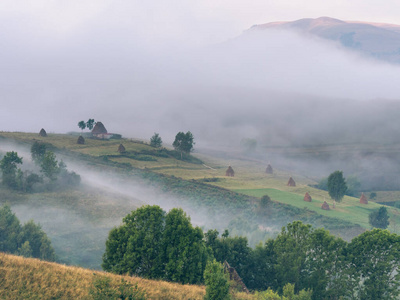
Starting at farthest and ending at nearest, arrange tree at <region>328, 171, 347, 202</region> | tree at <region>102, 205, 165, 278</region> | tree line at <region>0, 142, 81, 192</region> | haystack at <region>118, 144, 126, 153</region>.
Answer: haystack at <region>118, 144, 126, 153</region> → tree at <region>328, 171, 347, 202</region> → tree line at <region>0, 142, 81, 192</region> → tree at <region>102, 205, 165, 278</region>

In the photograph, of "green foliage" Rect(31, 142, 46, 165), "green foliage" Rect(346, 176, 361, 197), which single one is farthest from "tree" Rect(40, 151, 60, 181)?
"green foliage" Rect(346, 176, 361, 197)

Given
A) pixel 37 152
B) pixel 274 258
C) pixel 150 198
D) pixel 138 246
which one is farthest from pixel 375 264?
pixel 37 152

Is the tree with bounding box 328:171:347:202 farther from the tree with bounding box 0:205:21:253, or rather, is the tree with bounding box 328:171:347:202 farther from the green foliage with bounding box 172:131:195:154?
the tree with bounding box 0:205:21:253

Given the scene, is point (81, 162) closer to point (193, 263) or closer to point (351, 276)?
point (193, 263)

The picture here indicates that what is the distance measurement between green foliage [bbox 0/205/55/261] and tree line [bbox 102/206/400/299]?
23581 mm

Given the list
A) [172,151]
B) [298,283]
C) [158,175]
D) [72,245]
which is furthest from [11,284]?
[172,151]

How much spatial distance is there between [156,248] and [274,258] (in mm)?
17877

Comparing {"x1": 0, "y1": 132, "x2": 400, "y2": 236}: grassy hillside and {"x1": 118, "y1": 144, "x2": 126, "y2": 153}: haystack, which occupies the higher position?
{"x1": 118, "y1": 144, "x2": 126, "y2": 153}: haystack

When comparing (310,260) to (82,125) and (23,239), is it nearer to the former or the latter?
(23,239)

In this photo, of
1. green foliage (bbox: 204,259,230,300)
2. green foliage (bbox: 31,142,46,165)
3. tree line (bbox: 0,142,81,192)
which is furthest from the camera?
green foliage (bbox: 31,142,46,165)

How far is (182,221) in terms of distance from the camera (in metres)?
43.0

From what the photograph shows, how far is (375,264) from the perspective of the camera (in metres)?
44.7

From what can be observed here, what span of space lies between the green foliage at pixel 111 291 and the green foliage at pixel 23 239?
3444cm

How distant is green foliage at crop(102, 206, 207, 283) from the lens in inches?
1593
